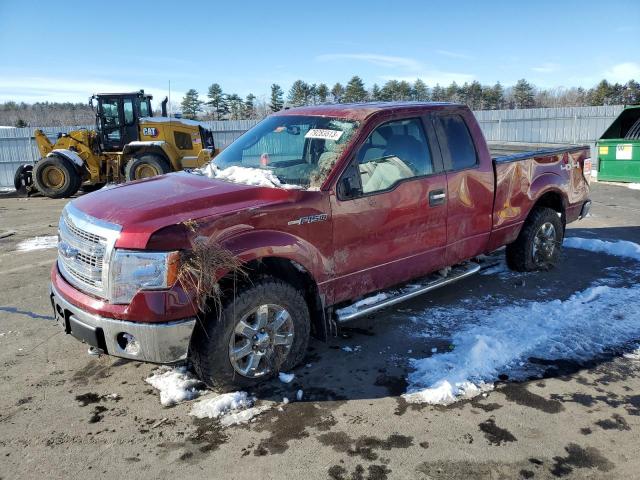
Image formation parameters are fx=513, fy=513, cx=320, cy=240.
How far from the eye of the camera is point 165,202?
3420 millimetres

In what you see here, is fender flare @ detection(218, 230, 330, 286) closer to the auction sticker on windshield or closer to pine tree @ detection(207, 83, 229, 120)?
the auction sticker on windshield

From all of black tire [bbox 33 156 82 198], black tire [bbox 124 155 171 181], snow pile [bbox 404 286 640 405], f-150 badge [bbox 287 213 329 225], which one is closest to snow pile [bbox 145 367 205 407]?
f-150 badge [bbox 287 213 329 225]

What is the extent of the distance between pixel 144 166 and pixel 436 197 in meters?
11.2

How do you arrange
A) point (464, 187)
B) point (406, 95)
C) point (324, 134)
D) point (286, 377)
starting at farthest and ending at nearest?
point (406, 95) → point (464, 187) → point (324, 134) → point (286, 377)

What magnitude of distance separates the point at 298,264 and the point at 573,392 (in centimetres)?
208

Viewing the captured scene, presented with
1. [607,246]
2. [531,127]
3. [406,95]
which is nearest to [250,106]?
[406,95]

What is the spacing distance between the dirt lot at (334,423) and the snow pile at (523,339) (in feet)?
0.39

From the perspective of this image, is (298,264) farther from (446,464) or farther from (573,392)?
(573,392)

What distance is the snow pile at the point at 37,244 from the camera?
7772mm

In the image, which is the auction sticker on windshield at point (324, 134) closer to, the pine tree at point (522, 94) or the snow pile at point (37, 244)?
the snow pile at point (37, 244)

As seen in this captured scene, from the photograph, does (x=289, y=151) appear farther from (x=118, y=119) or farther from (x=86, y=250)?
(x=118, y=119)

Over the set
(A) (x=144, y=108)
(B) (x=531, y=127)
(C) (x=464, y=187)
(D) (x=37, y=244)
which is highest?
(A) (x=144, y=108)

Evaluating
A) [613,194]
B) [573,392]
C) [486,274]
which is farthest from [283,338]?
[613,194]

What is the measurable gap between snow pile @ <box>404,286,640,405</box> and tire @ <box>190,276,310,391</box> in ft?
2.98
